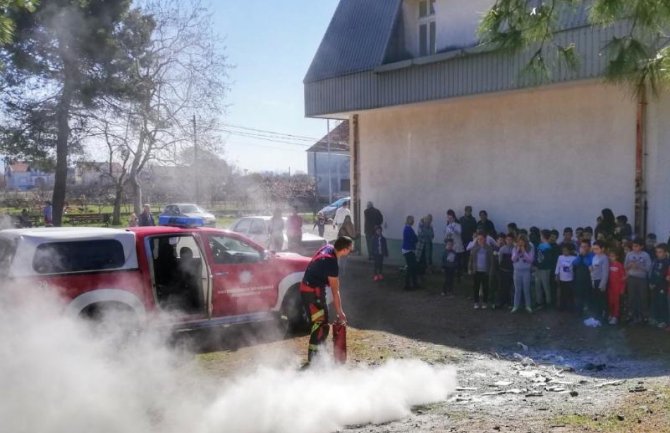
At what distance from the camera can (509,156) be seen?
14.5 metres

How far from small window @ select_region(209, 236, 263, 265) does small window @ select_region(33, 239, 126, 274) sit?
1.40 m

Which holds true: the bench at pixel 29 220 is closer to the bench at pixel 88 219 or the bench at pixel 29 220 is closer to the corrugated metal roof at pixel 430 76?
the bench at pixel 88 219

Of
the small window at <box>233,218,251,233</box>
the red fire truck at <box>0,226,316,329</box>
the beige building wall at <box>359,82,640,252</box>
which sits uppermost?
the beige building wall at <box>359,82,640,252</box>

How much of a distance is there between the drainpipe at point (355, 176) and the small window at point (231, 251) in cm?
909

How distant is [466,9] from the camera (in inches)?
575

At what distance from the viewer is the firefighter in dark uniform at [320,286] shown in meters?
7.77

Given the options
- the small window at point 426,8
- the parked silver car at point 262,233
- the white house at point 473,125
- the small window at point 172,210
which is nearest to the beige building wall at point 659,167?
the white house at point 473,125

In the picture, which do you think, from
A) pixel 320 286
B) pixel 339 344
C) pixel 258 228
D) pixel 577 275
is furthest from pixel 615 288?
pixel 258 228

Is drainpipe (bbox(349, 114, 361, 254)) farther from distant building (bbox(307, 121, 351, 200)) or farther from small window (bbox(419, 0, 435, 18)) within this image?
distant building (bbox(307, 121, 351, 200))

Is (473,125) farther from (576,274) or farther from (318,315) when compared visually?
(318,315)

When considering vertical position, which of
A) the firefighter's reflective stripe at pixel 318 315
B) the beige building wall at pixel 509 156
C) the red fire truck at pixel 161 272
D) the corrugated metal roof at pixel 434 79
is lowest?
the firefighter's reflective stripe at pixel 318 315

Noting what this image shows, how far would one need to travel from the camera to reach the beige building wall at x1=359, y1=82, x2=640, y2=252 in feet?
41.4

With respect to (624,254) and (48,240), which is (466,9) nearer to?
(624,254)

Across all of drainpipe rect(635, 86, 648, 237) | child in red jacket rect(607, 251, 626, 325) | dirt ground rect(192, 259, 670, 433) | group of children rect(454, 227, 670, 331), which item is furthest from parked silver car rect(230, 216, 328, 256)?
child in red jacket rect(607, 251, 626, 325)
